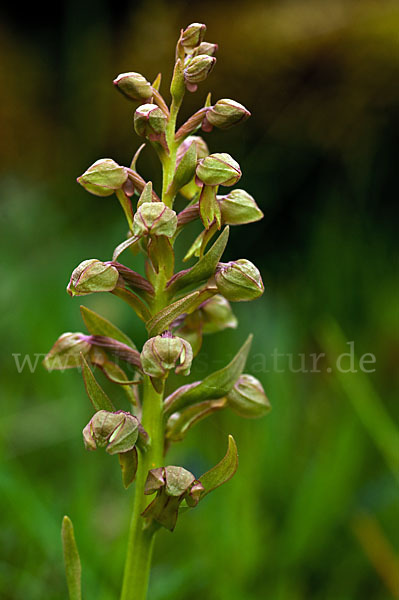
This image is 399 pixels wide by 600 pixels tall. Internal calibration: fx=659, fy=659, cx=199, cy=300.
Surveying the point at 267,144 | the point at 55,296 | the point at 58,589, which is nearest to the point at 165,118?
the point at 58,589

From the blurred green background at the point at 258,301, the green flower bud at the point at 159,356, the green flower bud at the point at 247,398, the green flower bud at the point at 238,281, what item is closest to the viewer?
the green flower bud at the point at 159,356

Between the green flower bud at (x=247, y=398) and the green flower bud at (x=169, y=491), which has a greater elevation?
the green flower bud at (x=247, y=398)

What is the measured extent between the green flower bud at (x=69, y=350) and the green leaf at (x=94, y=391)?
0.14 meters

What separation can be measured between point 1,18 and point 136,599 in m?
5.58

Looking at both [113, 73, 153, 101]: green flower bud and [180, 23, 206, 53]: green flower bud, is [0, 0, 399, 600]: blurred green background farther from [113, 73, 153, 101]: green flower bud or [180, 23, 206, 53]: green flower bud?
[180, 23, 206, 53]: green flower bud

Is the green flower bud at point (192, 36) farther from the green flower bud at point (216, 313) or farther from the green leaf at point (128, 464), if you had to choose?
the green leaf at point (128, 464)

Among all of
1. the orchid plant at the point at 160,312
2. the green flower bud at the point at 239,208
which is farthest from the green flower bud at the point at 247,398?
the green flower bud at the point at 239,208

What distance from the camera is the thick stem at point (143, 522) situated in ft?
3.84

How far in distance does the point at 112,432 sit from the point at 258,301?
2.52 meters

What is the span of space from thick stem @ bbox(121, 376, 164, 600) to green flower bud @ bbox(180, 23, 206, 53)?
64cm

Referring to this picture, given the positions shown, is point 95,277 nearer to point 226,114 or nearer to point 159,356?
point 159,356

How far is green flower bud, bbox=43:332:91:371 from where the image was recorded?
4.16 feet

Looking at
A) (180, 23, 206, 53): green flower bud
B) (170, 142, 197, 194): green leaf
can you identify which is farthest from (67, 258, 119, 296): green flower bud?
(180, 23, 206, 53): green flower bud

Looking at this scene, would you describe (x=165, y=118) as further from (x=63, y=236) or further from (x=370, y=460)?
(x=63, y=236)
